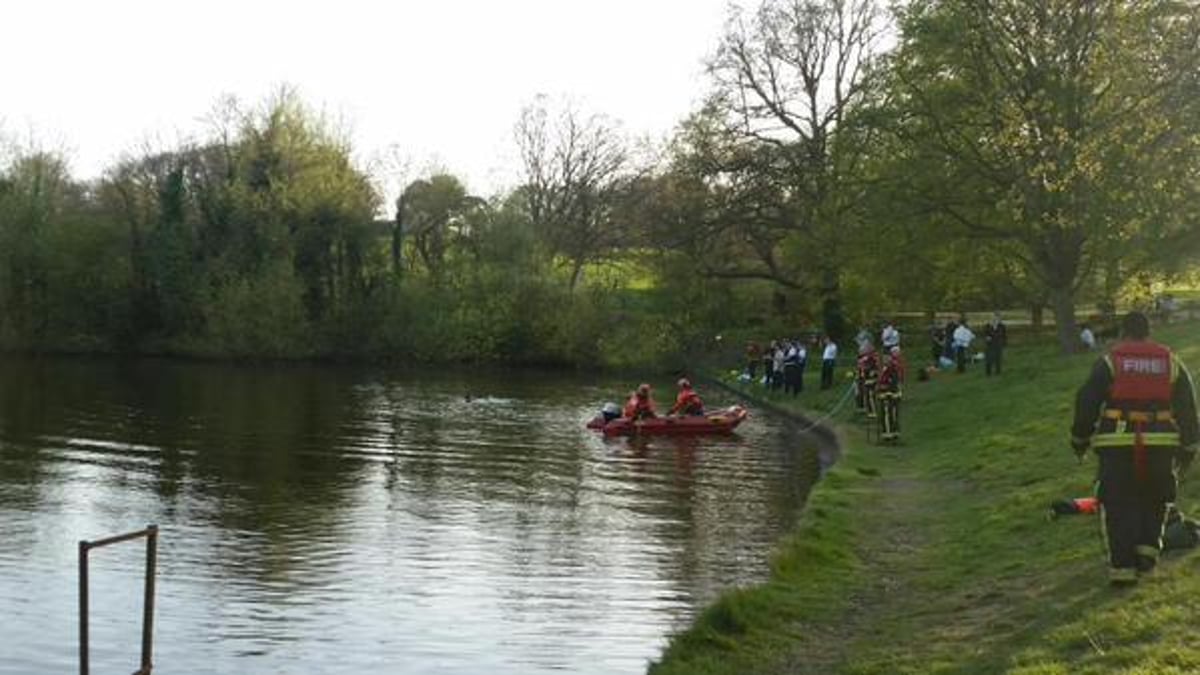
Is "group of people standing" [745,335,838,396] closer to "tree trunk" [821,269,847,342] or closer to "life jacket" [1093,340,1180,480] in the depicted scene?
"tree trunk" [821,269,847,342]

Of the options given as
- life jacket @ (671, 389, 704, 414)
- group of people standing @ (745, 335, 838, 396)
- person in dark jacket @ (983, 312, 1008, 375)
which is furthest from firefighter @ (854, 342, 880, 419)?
group of people standing @ (745, 335, 838, 396)

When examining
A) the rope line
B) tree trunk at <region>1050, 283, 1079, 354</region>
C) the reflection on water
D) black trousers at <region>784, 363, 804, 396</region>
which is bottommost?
the reflection on water

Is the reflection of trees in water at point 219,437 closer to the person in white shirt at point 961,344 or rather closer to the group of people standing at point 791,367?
the group of people standing at point 791,367

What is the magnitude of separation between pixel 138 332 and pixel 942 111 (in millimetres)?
51549

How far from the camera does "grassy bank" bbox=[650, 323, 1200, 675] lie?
8398mm

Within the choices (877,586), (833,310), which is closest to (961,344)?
(833,310)

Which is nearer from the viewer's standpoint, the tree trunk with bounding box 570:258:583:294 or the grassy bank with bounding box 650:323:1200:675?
the grassy bank with bounding box 650:323:1200:675

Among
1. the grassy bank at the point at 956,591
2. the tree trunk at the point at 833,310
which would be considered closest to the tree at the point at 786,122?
the tree trunk at the point at 833,310

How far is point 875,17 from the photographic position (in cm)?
5381

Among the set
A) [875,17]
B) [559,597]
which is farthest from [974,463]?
[875,17]

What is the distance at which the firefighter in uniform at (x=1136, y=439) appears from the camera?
376 inches

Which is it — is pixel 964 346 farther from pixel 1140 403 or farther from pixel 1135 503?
pixel 1135 503

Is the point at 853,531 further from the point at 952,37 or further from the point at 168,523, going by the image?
the point at 952,37

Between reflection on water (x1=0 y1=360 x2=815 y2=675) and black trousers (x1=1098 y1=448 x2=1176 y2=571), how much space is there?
422 centimetres
